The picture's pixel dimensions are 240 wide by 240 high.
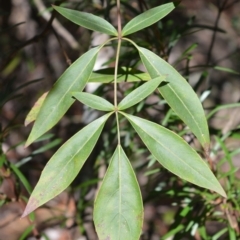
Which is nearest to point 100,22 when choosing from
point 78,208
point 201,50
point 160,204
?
point 78,208

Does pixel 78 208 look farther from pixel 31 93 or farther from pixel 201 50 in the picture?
pixel 201 50

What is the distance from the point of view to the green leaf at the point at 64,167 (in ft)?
2.44

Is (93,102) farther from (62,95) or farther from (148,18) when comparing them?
(148,18)

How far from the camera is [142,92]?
0.81 metres

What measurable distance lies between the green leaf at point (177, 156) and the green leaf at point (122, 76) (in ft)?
0.46

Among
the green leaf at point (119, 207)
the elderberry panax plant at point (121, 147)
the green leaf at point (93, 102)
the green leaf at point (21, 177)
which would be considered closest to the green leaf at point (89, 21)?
the elderberry panax plant at point (121, 147)

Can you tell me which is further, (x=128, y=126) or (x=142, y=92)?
(x=128, y=126)

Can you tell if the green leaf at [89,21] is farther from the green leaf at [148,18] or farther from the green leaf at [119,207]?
the green leaf at [119,207]

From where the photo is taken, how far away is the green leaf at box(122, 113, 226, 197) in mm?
746

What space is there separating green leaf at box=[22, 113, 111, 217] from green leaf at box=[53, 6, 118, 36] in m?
0.15

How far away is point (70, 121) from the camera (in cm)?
273

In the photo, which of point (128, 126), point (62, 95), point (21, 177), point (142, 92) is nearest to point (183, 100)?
point (142, 92)

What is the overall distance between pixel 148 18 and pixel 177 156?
22cm

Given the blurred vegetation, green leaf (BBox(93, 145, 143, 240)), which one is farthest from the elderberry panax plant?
the blurred vegetation
